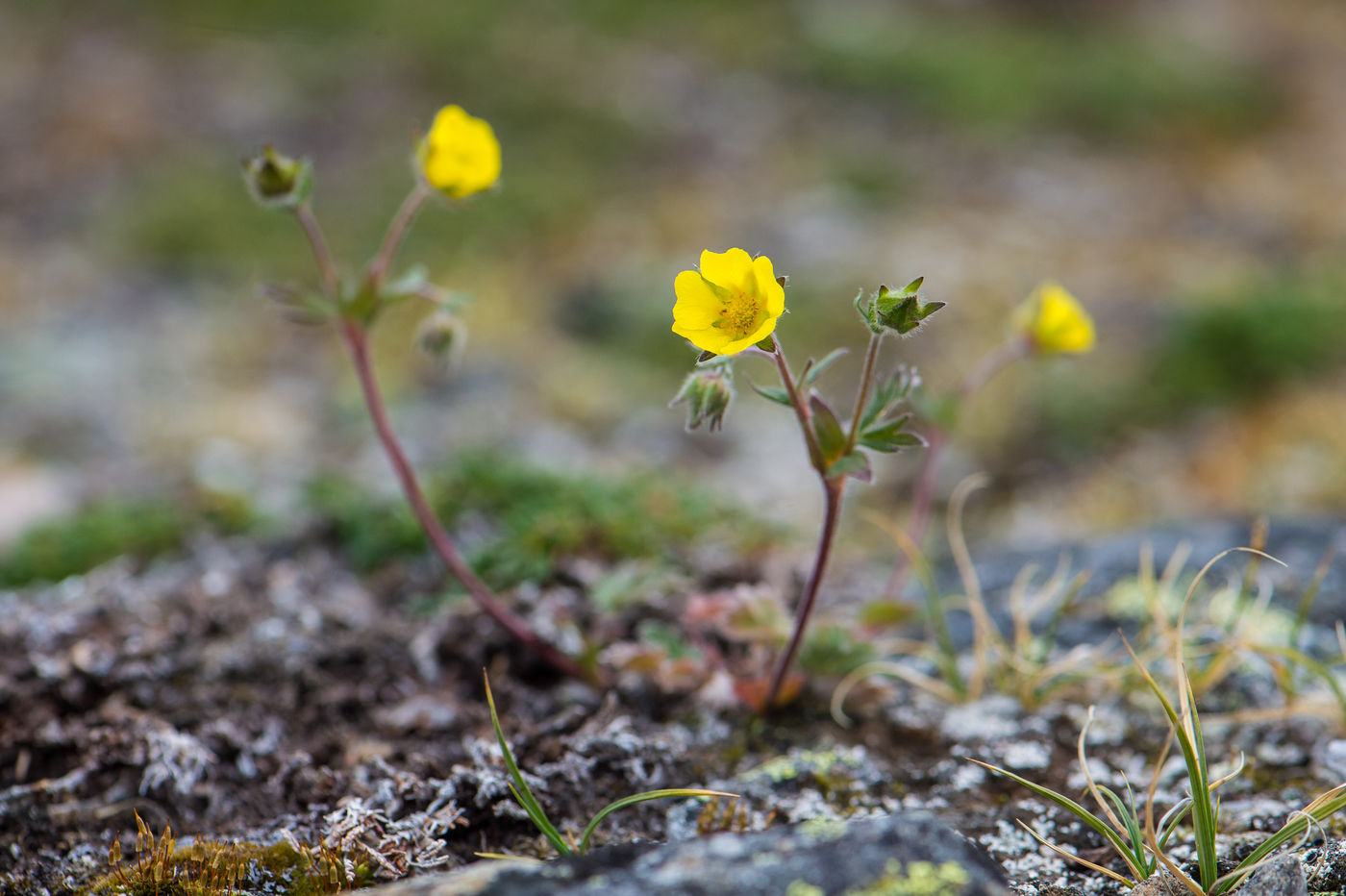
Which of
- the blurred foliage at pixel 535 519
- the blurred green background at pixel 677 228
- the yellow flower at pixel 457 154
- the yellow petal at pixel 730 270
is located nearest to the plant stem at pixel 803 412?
the yellow petal at pixel 730 270

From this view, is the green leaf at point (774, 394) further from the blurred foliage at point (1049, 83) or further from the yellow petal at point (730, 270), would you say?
the blurred foliage at point (1049, 83)

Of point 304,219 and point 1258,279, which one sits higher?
point 304,219

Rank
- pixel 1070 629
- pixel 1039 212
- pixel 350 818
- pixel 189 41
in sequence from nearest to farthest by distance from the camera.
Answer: pixel 350 818 → pixel 1070 629 → pixel 1039 212 → pixel 189 41

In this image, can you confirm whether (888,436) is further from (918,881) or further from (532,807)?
(532,807)

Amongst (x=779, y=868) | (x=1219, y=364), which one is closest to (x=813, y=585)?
(x=779, y=868)

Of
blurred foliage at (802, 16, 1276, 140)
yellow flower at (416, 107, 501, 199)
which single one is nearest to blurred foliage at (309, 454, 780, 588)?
yellow flower at (416, 107, 501, 199)

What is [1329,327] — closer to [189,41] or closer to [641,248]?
[641,248]

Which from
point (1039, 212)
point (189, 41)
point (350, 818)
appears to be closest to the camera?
Result: point (350, 818)

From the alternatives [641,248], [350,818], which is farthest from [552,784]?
[641,248]
